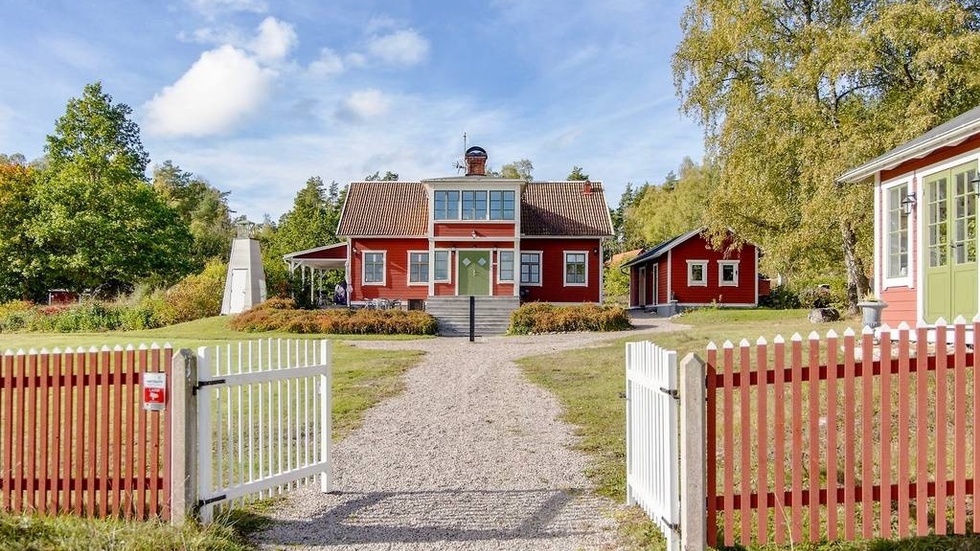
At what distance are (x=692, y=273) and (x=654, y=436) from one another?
27.1m

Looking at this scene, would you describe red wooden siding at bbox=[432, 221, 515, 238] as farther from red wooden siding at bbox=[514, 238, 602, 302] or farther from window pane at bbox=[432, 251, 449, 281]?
red wooden siding at bbox=[514, 238, 602, 302]

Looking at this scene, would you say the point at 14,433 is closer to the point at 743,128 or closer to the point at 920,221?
the point at 920,221

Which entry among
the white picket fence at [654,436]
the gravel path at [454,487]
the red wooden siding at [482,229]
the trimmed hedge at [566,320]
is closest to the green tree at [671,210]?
the red wooden siding at [482,229]

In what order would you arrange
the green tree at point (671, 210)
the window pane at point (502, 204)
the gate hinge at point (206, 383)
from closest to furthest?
the gate hinge at point (206, 383) → the window pane at point (502, 204) → the green tree at point (671, 210)

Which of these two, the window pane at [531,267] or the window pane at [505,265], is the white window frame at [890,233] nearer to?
the window pane at [505,265]

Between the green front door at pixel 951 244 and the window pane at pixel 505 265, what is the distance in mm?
18173

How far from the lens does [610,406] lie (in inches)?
345

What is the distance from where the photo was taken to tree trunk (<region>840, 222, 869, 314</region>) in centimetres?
1955

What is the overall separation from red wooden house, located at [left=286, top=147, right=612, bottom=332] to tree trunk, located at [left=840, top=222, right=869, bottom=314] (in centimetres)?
1034

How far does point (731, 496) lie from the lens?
388 cm

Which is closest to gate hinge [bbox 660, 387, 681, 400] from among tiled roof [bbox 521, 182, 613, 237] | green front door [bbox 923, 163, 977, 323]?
green front door [bbox 923, 163, 977, 323]

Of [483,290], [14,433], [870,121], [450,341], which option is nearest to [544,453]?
[14,433]

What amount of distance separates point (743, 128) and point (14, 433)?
1976 cm

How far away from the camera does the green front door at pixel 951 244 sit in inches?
362
